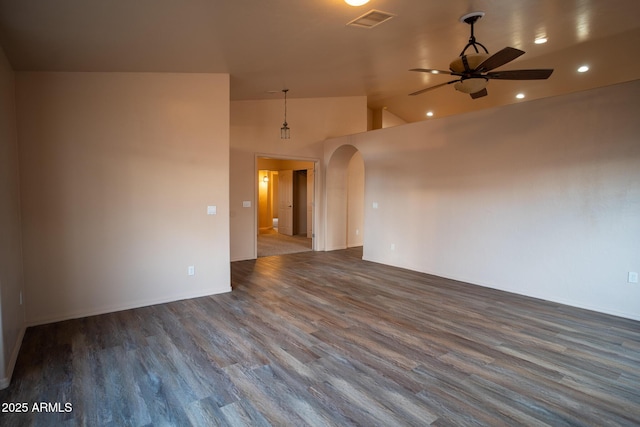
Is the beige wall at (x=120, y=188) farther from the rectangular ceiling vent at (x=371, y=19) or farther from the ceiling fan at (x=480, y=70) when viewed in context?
the ceiling fan at (x=480, y=70)

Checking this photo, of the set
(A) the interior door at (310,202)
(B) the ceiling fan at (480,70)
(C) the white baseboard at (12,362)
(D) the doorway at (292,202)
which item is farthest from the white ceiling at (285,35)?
(D) the doorway at (292,202)

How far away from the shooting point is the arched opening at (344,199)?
7812 mm

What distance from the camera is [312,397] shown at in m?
2.25

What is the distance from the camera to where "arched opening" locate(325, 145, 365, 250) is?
7812 millimetres

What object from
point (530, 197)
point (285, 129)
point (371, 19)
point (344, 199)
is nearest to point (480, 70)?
point (371, 19)

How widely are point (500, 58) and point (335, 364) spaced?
309cm

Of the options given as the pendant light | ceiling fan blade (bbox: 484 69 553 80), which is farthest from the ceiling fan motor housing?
the pendant light

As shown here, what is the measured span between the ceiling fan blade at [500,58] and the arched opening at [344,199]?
4356mm

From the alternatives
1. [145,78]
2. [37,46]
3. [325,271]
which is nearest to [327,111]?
[325,271]

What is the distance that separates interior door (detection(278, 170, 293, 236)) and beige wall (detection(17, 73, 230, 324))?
Answer: 5.98 meters

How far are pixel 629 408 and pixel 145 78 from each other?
17.8 ft

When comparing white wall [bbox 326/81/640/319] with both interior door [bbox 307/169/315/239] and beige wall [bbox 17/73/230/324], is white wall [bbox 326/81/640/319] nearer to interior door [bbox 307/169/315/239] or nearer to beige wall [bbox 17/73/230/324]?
interior door [bbox 307/169/315/239]

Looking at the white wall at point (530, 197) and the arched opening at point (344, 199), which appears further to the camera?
the arched opening at point (344, 199)

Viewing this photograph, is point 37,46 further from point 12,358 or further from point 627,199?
point 627,199
